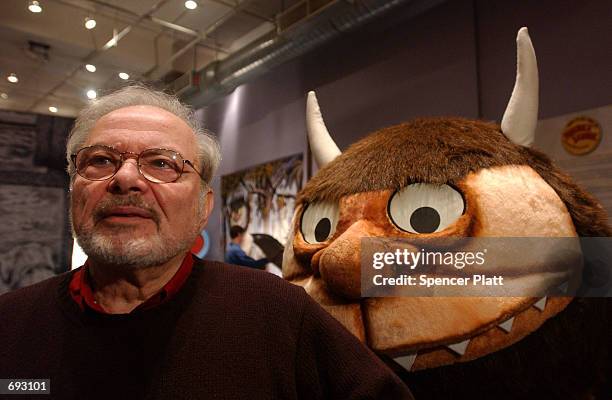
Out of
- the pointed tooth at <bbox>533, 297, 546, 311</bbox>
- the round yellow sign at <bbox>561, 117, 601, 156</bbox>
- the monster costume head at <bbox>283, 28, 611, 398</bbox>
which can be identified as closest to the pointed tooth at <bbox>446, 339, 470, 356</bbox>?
the monster costume head at <bbox>283, 28, 611, 398</bbox>

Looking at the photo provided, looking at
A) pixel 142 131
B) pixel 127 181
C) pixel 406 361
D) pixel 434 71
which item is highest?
pixel 434 71

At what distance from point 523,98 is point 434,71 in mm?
1478

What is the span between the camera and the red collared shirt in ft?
3.30

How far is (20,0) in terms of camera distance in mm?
3672

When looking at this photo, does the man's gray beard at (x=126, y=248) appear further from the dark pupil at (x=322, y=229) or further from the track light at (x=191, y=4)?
the track light at (x=191, y=4)

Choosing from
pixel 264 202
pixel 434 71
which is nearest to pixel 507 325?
pixel 434 71

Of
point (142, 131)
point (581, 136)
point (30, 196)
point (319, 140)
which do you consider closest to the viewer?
point (142, 131)

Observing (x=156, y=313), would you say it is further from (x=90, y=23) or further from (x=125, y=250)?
(x=90, y=23)

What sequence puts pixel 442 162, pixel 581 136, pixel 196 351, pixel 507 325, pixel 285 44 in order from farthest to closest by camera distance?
1. pixel 285 44
2. pixel 581 136
3. pixel 442 162
4. pixel 507 325
5. pixel 196 351

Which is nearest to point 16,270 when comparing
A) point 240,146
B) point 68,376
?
point 68,376

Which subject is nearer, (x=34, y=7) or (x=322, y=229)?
(x=322, y=229)

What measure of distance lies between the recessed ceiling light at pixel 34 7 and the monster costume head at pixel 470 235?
11.3ft

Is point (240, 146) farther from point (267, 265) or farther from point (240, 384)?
point (240, 384)

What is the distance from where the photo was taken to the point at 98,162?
104 centimetres
